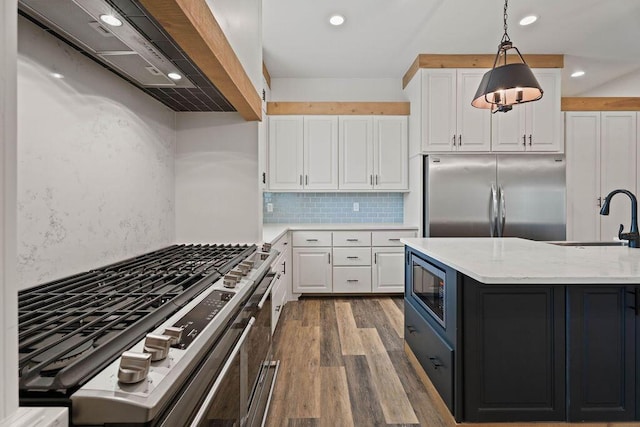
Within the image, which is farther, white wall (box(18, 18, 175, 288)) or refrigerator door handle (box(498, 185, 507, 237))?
refrigerator door handle (box(498, 185, 507, 237))

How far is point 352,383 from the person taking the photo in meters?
2.17

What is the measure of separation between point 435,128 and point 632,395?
9.22 ft

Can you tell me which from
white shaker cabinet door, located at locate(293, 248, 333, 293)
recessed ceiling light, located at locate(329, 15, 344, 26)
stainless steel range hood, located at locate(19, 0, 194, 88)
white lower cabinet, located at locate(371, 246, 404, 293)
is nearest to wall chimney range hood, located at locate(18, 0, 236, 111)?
stainless steel range hood, located at locate(19, 0, 194, 88)

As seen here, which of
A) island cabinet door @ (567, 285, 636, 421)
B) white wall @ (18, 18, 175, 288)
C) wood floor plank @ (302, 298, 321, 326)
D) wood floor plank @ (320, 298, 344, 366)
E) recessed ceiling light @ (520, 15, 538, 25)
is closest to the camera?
white wall @ (18, 18, 175, 288)

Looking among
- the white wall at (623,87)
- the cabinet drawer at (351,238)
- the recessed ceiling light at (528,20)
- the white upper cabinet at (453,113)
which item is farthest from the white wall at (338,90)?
the white wall at (623,87)

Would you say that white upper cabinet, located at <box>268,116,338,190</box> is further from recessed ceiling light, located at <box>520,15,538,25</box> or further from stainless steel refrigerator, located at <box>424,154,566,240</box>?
recessed ceiling light, located at <box>520,15,538,25</box>

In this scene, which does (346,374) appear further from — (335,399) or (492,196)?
(492,196)

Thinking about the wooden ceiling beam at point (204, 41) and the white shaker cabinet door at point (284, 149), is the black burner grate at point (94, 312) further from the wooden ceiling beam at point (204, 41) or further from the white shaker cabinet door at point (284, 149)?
the white shaker cabinet door at point (284, 149)

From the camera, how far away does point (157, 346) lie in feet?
2.04

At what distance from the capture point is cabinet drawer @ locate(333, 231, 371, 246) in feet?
13.3

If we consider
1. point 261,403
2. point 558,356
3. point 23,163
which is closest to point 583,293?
point 558,356

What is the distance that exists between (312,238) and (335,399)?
7.23 ft

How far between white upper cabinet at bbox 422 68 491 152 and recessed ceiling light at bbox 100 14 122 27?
10.6 feet

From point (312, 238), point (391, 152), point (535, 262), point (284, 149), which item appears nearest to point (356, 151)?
point (391, 152)
